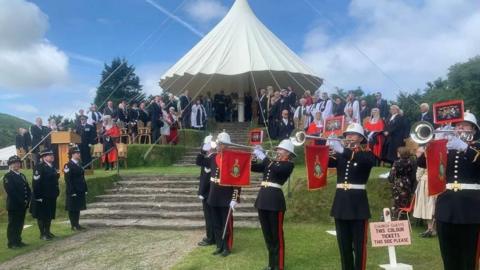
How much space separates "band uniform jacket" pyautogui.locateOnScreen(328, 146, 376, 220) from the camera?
18.1 feet

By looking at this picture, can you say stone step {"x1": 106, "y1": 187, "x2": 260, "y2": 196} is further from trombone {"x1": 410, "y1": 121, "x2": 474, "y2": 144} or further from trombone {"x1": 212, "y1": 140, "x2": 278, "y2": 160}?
trombone {"x1": 410, "y1": 121, "x2": 474, "y2": 144}

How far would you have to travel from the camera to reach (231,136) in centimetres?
1884

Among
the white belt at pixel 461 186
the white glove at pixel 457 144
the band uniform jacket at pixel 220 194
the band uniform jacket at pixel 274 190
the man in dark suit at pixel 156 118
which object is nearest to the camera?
the white glove at pixel 457 144

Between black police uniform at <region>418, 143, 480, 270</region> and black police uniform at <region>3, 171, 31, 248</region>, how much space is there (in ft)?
23.4

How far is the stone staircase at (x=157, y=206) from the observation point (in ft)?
32.4

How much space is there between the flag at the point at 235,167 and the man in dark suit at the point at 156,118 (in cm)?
1013

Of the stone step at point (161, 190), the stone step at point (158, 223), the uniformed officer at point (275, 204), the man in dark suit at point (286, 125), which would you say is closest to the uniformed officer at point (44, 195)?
the stone step at point (158, 223)

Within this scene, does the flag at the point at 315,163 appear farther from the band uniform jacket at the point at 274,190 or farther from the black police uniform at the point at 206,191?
the black police uniform at the point at 206,191

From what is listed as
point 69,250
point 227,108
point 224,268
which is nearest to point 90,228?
point 69,250

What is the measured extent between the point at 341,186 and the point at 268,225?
1288 millimetres

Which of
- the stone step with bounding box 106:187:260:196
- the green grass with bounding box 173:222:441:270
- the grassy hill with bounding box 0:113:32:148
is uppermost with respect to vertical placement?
the grassy hill with bounding box 0:113:32:148

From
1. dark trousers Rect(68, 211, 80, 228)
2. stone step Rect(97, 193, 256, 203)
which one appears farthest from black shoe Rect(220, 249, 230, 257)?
dark trousers Rect(68, 211, 80, 228)

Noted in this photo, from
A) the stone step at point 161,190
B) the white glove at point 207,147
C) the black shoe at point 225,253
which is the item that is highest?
the white glove at point 207,147

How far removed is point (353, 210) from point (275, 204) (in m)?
1.20
